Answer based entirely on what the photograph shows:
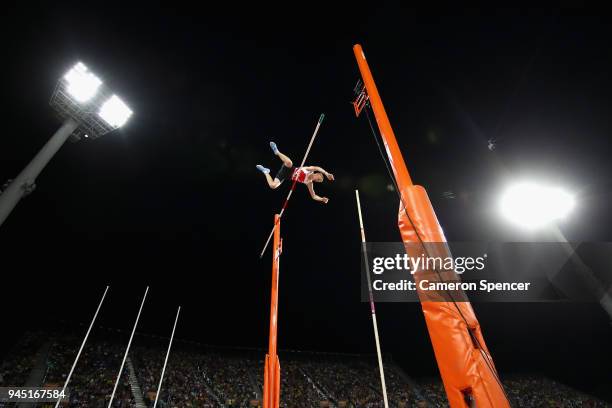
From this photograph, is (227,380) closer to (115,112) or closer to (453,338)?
(115,112)

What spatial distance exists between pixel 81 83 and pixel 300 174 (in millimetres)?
12477

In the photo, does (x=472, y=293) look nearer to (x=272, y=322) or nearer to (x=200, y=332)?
(x=272, y=322)

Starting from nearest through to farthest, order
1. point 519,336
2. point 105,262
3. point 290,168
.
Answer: point 290,168
point 105,262
point 519,336

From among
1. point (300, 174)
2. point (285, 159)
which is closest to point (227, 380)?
point (300, 174)

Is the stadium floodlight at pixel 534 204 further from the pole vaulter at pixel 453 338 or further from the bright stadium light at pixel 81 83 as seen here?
the bright stadium light at pixel 81 83

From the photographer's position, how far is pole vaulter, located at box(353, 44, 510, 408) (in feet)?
4.40

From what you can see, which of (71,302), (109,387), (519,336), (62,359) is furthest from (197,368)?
(519,336)

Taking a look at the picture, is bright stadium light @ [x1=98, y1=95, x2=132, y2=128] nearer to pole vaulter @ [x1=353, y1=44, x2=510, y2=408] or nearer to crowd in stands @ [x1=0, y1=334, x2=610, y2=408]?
crowd in stands @ [x1=0, y1=334, x2=610, y2=408]

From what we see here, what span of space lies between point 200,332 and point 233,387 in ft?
16.5

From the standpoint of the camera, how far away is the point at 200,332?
2152cm

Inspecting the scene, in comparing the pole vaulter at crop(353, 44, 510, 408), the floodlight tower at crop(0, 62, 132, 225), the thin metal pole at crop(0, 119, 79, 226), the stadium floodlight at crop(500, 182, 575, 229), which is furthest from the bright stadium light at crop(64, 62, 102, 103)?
the stadium floodlight at crop(500, 182, 575, 229)

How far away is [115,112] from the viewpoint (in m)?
13.7

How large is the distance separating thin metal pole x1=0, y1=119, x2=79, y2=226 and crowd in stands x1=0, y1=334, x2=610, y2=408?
25.4 feet

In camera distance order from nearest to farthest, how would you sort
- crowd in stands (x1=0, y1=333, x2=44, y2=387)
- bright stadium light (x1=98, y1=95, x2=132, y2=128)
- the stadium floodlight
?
the stadium floodlight
crowd in stands (x1=0, y1=333, x2=44, y2=387)
bright stadium light (x1=98, y1=95, x2=132, y2=128)
